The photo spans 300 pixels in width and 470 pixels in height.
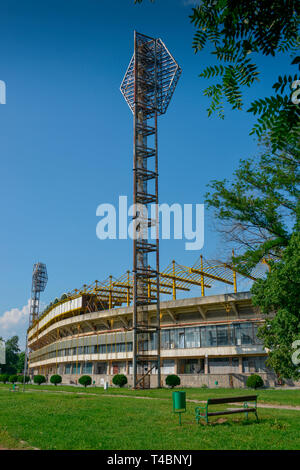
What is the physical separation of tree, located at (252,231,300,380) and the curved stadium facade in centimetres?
1628

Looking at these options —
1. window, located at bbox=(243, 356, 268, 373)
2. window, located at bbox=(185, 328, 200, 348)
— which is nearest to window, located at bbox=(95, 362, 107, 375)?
window, located at bbox=(185, 328, 200, 348)

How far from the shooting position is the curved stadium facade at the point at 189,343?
129 ft

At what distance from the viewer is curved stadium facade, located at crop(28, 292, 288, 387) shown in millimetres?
39312

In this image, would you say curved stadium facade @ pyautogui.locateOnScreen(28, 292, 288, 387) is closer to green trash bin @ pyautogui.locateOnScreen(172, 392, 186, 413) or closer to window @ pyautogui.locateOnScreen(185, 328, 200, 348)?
window @ pyautogui.locateOnScreen(185, 328, 200, 348)

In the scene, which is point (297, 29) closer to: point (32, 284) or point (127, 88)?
point (127, 88)

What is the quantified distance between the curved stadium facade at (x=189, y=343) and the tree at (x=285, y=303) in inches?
641

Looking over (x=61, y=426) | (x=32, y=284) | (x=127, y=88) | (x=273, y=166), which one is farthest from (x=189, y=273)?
(x=32, y=284)

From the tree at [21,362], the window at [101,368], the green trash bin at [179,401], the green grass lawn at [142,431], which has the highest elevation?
the green trash bin at [179,401]

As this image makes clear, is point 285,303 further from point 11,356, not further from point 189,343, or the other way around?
point 11,356

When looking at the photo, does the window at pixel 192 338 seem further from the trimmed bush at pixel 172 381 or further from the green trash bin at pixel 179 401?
the green trash bin at pixel 179 401

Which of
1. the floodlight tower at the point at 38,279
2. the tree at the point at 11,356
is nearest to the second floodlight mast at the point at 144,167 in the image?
the floodlight tower at the point at 38,279

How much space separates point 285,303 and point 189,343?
24817 millimetres

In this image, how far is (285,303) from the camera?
20.8m

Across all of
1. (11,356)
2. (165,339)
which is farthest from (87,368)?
(11,356)
